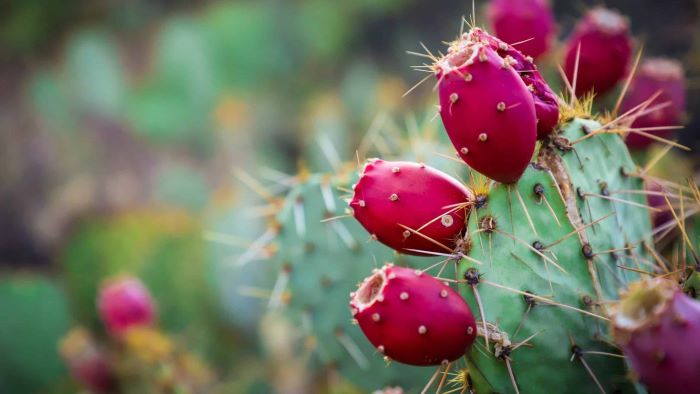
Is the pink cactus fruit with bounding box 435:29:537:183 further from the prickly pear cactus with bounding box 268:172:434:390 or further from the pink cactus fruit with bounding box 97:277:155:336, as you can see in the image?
the pink cactus fruit with bounding box 97:277:155:336

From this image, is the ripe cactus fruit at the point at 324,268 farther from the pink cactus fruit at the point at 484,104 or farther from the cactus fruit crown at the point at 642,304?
the cactus fruit crown at the point at 642,304

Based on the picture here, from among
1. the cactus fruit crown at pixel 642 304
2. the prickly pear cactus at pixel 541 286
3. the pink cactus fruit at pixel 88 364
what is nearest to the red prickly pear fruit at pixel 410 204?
the prickly pear cactus at pixel 541 286

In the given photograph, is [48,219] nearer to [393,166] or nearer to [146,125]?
[146,125]

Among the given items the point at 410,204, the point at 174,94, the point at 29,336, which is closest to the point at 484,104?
the point at 410,204

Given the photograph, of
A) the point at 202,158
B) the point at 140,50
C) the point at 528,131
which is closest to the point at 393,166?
the point at 528,131

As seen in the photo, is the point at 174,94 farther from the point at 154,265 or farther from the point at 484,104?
the point at 484,104
